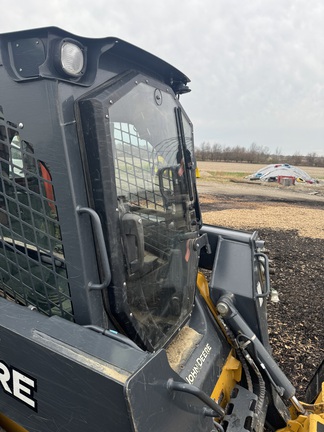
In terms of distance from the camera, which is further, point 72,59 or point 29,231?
point 29,231

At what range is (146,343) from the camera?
5.65ft

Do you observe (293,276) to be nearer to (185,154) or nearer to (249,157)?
(185,154)

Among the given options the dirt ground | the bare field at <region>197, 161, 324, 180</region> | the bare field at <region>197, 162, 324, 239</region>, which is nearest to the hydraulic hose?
the dirt ground

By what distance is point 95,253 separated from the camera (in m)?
1.43

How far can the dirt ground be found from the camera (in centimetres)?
350

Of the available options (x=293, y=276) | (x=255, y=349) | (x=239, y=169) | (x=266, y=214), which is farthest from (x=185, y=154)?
(x=239, y=169)

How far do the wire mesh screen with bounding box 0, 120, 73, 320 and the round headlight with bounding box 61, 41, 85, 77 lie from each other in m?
0.31

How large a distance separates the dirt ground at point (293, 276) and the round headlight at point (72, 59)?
2971 mm

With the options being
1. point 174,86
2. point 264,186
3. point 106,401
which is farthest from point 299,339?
point 264,186

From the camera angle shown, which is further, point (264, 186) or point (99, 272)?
point (264, 186)

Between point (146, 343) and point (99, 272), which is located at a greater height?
point (99, 272)

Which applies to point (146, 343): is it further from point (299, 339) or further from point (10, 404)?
point (299, 339)

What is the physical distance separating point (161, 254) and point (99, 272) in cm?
55

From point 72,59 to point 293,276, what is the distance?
17.6ft
